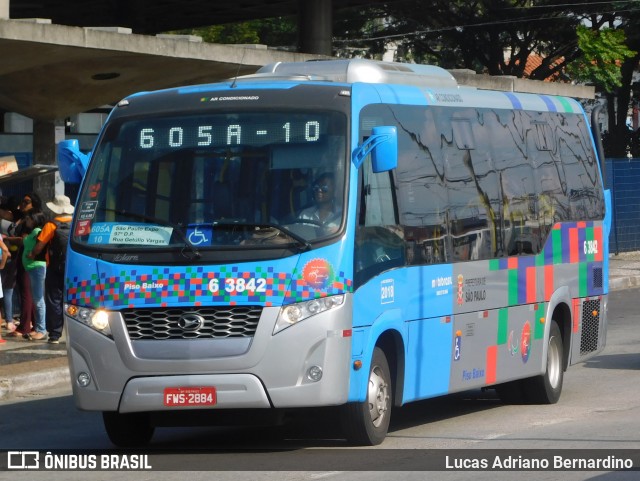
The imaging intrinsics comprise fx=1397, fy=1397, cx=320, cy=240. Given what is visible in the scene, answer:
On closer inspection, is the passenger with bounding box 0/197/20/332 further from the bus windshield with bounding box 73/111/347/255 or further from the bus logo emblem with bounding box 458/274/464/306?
the bus logo emblem with bounding box 458/274/464/306

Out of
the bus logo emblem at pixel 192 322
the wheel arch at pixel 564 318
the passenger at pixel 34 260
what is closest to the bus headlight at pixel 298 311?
the bus logo emblem at pixel 192 322

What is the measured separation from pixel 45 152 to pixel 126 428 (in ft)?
42.8

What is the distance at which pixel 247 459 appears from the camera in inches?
382

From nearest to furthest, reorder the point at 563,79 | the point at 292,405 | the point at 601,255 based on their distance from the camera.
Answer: the point at 292,405 → the point at 601,255 → the point at 563,79

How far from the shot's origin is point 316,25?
41.3 m

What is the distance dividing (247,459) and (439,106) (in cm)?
361

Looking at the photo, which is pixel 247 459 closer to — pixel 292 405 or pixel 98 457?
pixel 292 405

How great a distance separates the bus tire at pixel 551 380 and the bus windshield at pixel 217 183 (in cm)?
388

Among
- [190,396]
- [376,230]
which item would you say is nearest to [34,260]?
[376,230]

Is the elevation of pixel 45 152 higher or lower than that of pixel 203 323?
higher

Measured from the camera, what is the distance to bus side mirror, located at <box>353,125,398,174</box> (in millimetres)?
9922

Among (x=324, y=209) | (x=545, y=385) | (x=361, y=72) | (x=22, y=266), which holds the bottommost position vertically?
(x=545, y=385)

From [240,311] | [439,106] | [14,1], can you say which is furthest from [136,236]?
[14,1]

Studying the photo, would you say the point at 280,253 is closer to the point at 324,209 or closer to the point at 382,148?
the point at 324,209
